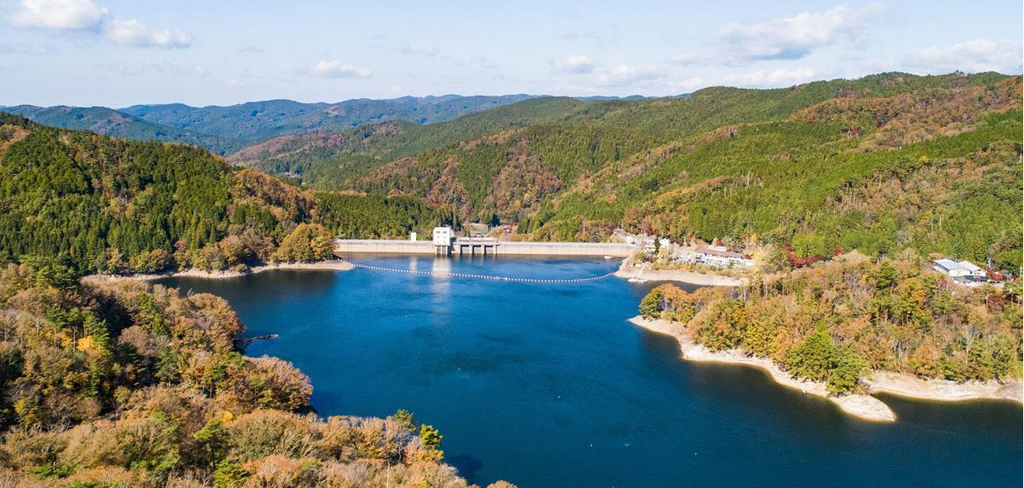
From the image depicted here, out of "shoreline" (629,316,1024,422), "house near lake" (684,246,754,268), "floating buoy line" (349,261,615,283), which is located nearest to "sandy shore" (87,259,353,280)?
"floating buoy line" (349,261,615,283)

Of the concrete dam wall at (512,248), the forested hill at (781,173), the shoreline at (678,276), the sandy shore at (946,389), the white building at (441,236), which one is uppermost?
the forested hill at (781,173)

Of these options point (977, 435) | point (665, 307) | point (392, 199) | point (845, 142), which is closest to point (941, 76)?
point (845, 142)

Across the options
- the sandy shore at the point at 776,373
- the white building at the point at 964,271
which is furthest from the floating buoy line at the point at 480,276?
the white building at the point at 964,271

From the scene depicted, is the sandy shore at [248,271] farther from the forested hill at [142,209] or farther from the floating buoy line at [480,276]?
the floating buoy line at [480,276]

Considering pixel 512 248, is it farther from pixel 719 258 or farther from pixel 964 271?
pixel 964 271

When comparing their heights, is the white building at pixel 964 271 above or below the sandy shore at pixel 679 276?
above

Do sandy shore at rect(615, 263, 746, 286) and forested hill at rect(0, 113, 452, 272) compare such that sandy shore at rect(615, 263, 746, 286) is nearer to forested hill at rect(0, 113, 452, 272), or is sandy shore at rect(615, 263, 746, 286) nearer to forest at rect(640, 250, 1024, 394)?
forest at rect(640, 250, 1024, 394)
